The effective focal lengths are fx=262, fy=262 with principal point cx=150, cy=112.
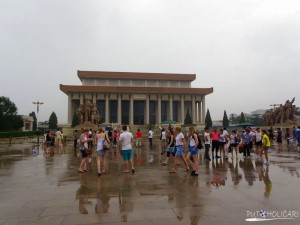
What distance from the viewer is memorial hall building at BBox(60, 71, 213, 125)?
68.6 metres

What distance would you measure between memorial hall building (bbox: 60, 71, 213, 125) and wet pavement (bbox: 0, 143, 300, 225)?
200 ft

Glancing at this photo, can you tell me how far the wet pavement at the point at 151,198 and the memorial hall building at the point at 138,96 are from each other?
60848 millimetres

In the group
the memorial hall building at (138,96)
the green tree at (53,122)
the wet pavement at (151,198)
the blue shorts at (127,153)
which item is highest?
the memorial hall building at (138,96)

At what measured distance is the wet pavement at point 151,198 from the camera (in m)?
4.30

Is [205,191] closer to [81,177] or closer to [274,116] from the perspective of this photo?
[81,177]

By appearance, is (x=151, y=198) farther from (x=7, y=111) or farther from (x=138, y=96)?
(x=138, y=96)

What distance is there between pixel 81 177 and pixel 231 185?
4390 millimetres

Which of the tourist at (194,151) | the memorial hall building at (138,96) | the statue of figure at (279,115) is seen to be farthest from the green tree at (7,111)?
the tourist at (194,151)

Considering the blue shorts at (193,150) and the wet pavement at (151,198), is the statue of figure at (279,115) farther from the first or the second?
the blue shorts at (193,150)

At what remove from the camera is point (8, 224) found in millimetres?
4121

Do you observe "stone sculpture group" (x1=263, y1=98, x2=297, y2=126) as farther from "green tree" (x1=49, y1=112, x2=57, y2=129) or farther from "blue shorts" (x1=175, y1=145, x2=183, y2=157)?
"green tree" (x1=49, y1=112, x2=57, y2=129)

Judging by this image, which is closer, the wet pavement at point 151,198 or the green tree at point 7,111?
the wet pavement at point 151,198

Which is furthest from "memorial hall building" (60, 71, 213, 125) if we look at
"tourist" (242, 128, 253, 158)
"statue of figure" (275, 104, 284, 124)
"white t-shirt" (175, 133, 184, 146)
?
"white t-shirt" (175, 133, 184, 146)

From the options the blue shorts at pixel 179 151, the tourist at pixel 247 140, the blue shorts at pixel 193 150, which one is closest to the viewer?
the blue shorts at pixel 193 150
